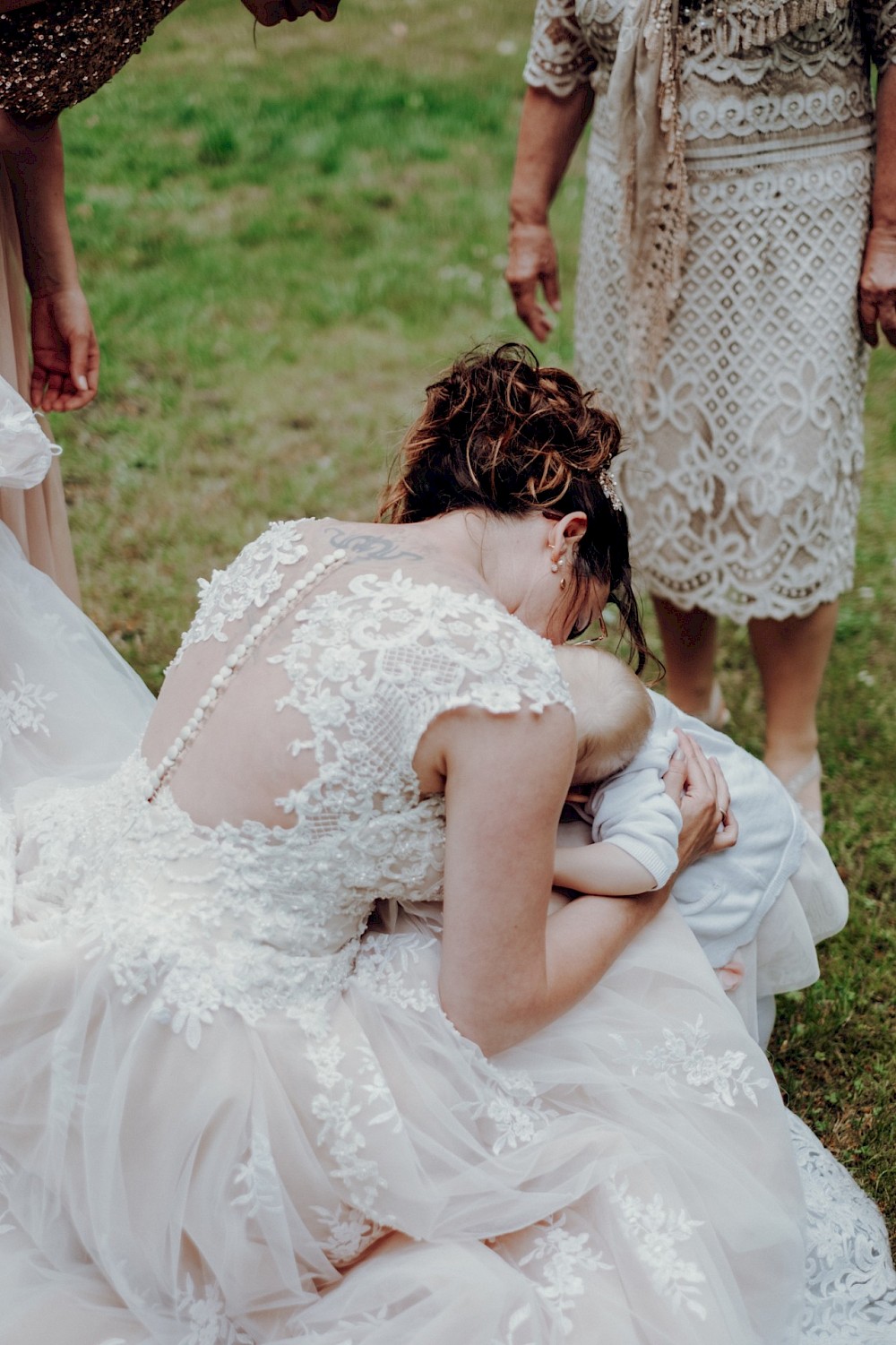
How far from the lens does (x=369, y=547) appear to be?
1.89 meters

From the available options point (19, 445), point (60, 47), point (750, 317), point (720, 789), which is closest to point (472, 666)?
point (720, 789)

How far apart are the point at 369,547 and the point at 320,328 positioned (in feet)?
13.3

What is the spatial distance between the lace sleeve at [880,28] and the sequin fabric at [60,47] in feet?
4.42

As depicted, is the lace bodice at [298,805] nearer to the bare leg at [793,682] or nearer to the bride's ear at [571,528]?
the bride's ear at [571,528]

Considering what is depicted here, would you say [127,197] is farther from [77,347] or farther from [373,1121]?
[373,1121]

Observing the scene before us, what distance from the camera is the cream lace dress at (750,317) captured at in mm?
2807

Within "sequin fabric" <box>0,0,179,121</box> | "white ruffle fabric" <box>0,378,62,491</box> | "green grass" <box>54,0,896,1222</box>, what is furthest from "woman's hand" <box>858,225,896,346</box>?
"white ruffle fabric" <box>0,378,62,491</box>

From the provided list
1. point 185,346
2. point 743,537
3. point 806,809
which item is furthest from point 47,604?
point 185,346

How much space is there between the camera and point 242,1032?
179cm

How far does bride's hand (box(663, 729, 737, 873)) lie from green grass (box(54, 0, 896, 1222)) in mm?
707

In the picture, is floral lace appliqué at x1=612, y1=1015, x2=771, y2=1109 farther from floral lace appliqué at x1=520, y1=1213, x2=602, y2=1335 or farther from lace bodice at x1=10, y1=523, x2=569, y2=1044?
lace bodice at x1=10, y1=523, x2=569, y2=1044

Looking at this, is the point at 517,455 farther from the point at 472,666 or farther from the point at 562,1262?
the point at 562,1262

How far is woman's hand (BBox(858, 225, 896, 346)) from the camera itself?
2.89 metres

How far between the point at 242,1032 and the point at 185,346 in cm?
417
